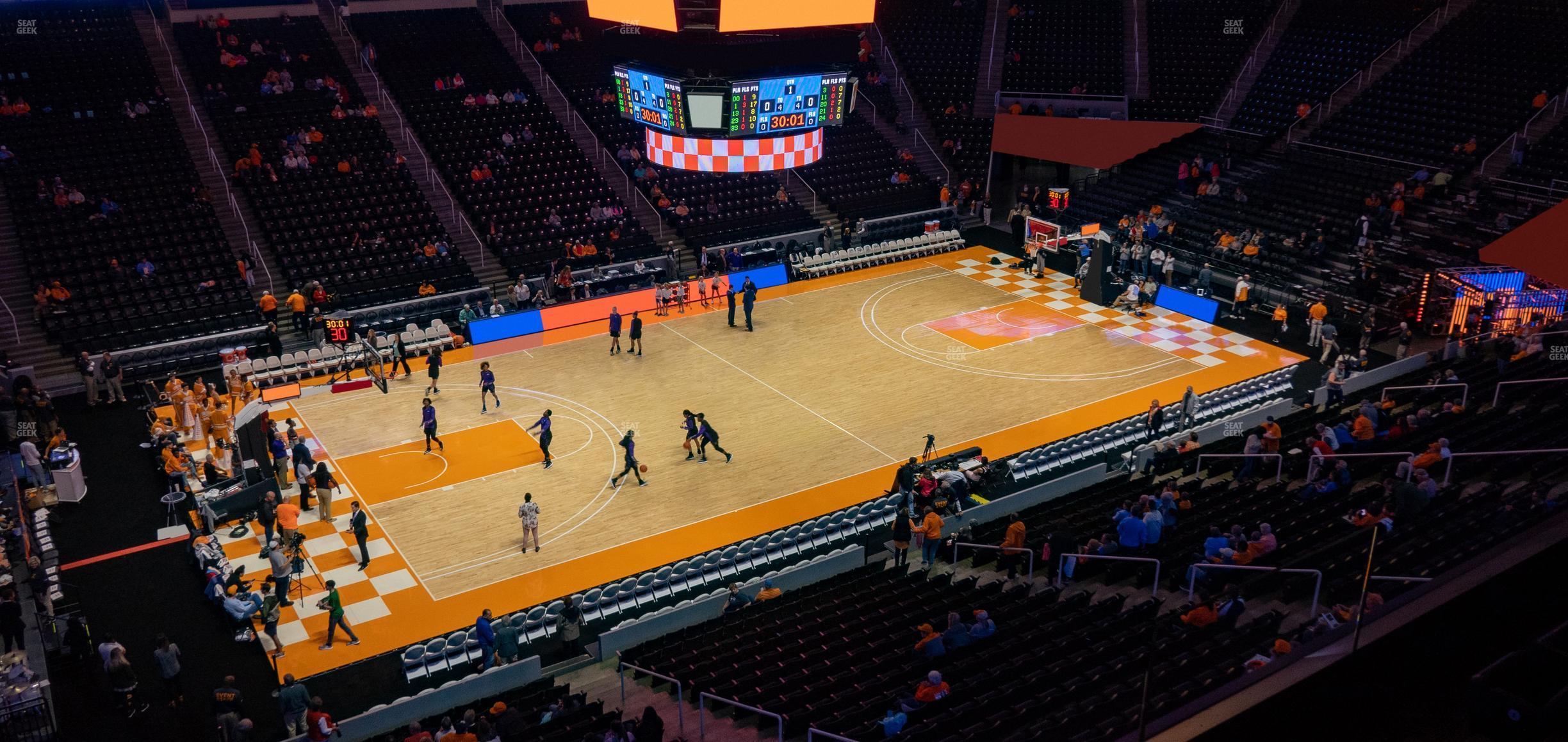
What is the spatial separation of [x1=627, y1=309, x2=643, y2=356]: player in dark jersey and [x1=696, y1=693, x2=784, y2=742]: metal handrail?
1607 cm

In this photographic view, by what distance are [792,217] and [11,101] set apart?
24676mm

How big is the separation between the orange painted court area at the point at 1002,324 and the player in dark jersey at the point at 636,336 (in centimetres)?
838

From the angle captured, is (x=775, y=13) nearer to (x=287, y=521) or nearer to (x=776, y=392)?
(x=776, y=392)

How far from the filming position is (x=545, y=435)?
23203 mm

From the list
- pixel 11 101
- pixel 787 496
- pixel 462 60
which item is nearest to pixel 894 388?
pixel 787 496

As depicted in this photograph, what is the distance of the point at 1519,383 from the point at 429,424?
875 inches

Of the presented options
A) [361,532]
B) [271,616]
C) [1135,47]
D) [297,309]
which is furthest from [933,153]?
[271,616]

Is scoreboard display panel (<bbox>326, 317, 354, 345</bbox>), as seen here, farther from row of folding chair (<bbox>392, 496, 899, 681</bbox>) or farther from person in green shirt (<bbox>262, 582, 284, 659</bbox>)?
row of folding chair (<bbox>392, 496, 899, 681</bbox>)

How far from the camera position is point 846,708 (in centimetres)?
1346

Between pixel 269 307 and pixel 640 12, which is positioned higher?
pixel 640 12

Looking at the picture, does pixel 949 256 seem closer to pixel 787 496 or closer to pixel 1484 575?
pixel 787 496

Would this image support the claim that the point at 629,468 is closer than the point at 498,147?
Yes

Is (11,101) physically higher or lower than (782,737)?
higher

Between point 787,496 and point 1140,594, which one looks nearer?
point 1140,594
